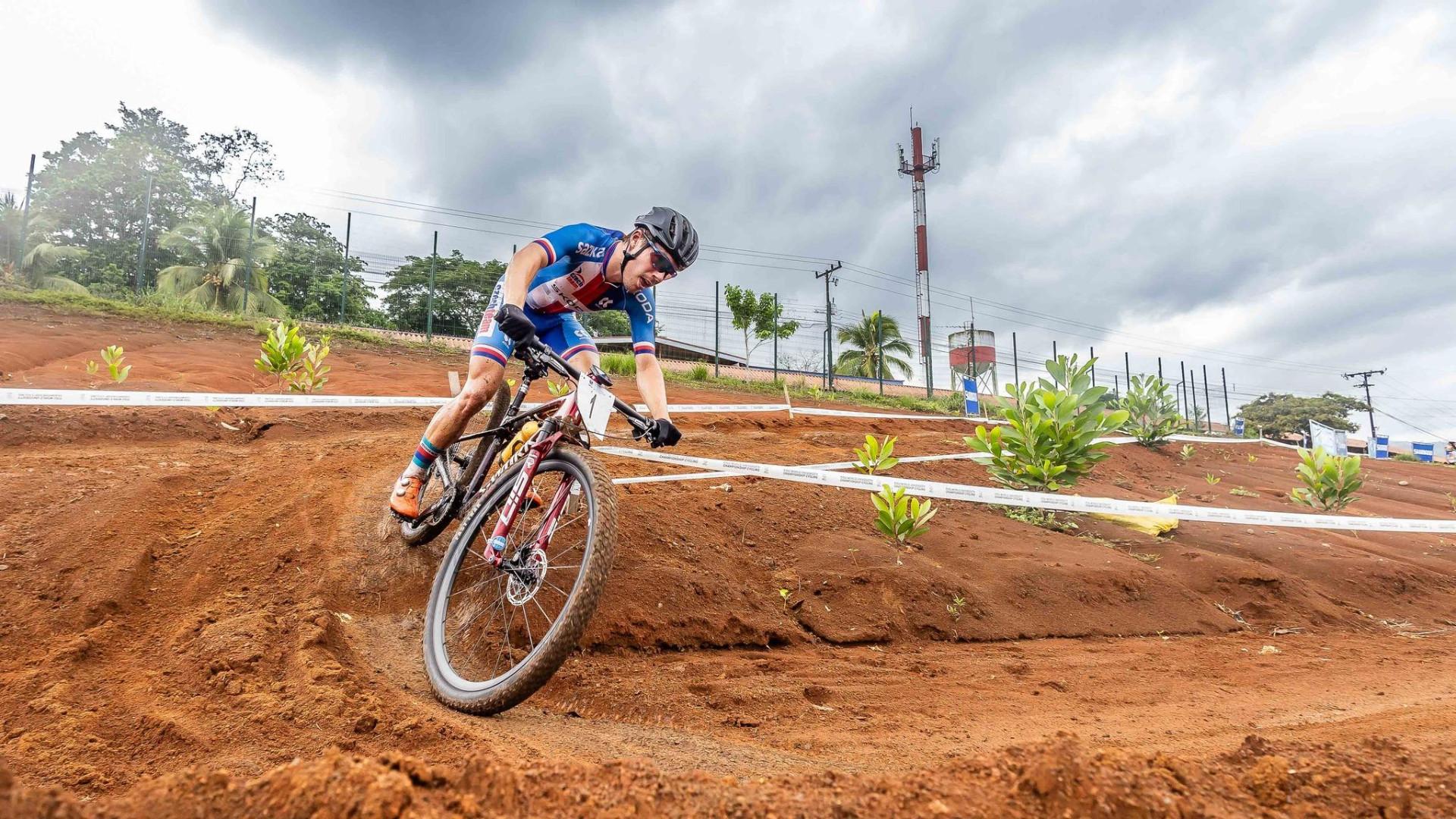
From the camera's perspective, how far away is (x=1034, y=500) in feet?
17.5


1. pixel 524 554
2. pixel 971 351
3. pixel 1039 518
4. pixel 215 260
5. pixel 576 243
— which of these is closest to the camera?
pixel 524 554

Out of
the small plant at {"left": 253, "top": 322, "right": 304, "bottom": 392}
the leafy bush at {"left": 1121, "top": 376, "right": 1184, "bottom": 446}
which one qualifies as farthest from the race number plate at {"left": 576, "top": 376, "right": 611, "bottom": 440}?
the leafy bush at {"left": 1121, "top": 376, "right": 1184, "bottom": 446}

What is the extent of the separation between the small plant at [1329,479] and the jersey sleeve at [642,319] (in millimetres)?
7944

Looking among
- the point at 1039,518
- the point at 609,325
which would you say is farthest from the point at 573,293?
the point at 609,325

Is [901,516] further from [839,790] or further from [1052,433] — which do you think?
[839,790]

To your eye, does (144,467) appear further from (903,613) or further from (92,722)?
(903,613)

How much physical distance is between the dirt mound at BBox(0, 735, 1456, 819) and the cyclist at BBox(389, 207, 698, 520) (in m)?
1.82

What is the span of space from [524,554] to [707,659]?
1.12m

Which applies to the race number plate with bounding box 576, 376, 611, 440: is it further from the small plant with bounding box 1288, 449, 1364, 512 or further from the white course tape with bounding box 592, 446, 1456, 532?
the small plant with bounding box 1288, 449, 1364, 512

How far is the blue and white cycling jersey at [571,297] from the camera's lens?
129 inches

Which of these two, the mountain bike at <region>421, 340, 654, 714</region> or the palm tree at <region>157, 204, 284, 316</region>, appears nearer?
the mountain bike at <region>421, 340, 654, 714</region>

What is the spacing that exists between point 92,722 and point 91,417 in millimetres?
5676

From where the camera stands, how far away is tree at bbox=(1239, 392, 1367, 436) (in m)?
52.4

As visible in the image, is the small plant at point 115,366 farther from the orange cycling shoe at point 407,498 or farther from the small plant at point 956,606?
the small plant at point 956,606
